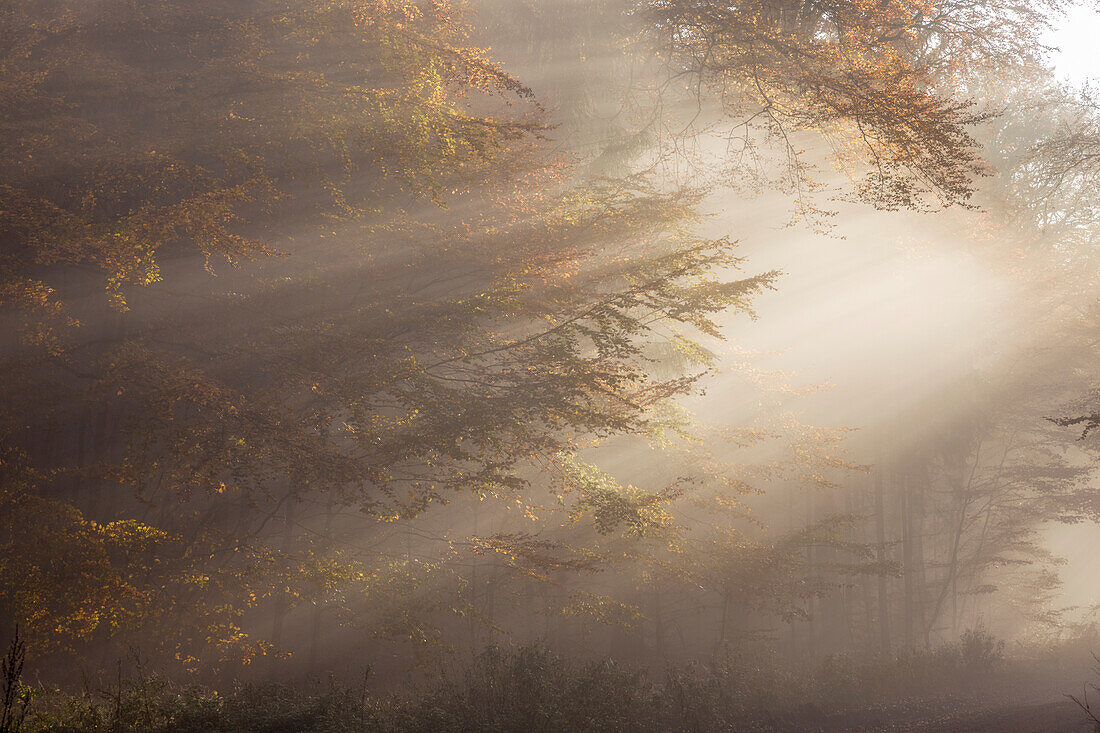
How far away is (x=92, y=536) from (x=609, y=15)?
10.5 meters

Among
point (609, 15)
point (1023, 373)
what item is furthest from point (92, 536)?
point (1023, 373)

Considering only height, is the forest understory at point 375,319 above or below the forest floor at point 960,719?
above

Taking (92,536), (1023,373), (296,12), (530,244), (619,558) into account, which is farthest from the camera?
(1023,373)

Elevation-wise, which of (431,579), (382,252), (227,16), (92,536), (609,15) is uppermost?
(609,15)

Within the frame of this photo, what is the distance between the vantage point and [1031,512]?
1065 inches

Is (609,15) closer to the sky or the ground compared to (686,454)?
closer to the sky

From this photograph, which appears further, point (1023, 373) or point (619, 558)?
point (1023, 373)

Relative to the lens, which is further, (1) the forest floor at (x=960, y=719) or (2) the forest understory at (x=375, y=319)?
(1) the forest floor at (x=960, y=719)

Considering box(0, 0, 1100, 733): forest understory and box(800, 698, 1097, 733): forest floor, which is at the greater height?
box(0, 0, 1100, 733): forest understory

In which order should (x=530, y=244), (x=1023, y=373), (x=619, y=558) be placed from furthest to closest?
(x=1023, y=373) → (x=619, y=558) → (x=530, y=244)

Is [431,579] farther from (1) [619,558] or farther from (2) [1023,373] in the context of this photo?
(2) [1023,373]

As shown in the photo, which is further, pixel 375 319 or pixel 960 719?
pixel 960 719

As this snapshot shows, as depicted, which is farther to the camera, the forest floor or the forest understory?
the forest floor

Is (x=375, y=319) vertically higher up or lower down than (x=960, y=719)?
higher up
